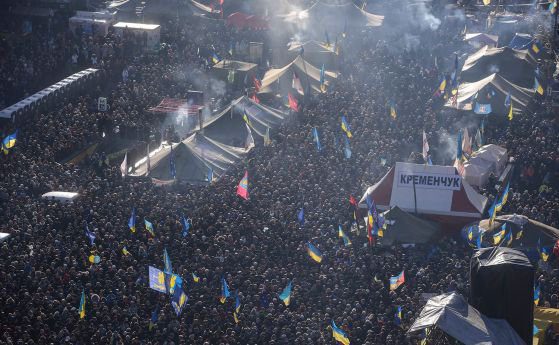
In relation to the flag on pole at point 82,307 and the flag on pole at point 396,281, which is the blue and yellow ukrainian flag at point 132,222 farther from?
the flag on pole at point 396,281

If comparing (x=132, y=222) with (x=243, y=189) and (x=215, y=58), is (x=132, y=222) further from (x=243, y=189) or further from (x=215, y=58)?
(x=215, y=58)

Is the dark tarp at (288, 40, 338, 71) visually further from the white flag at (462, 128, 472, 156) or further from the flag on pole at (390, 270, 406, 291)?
the flag on pole at (390, 270, 406, 291)

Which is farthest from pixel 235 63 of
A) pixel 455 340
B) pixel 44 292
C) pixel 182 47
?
pixel 455 340

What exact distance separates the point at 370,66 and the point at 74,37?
1194 centimetres

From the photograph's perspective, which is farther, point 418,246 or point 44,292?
point 418,246

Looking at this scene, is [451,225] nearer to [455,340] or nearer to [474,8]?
[455,340]

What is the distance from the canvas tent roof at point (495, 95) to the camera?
2988cm

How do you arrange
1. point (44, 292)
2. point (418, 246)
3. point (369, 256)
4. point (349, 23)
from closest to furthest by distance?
point (44, 292), point (369, 256), point (418, 246), point (349, 23)

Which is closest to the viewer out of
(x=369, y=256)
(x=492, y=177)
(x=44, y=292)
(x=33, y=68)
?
(x=44, y=292)

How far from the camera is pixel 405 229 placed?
2169 centimetres

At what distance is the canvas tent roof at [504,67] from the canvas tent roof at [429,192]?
39.1 ft

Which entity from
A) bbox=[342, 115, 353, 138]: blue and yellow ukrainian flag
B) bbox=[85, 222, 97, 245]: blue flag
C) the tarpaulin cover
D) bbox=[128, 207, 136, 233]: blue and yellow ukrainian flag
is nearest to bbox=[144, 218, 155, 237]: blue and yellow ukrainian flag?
bbox=[128, 207, 136, 233]: blue and yellow ukrainian flag

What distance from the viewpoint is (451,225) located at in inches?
893

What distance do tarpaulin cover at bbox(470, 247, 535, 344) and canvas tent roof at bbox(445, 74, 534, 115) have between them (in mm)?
13896
